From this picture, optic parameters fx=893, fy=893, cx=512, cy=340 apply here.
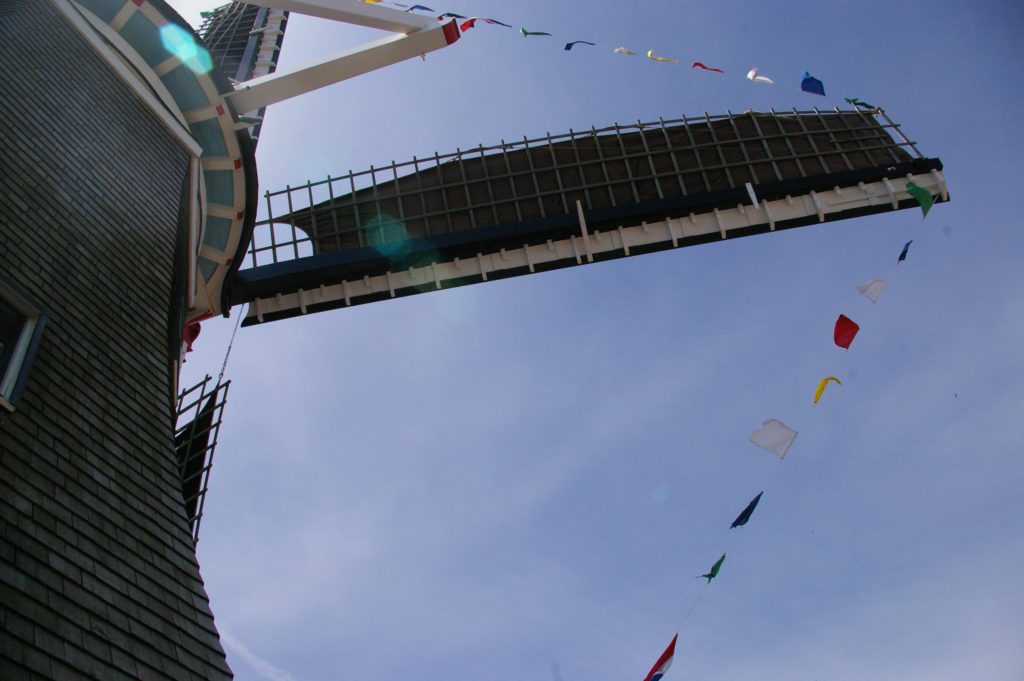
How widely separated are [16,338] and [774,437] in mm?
9046

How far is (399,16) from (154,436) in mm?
7824

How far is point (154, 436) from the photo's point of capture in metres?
8.48

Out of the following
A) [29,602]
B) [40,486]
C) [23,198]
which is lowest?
[29,602]

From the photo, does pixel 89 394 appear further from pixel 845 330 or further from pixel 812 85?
pixel 812 85

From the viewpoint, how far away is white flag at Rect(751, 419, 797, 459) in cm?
1195

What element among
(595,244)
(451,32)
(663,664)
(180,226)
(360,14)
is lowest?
(663,664)

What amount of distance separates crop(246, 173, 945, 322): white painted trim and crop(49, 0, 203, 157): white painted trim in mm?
4516

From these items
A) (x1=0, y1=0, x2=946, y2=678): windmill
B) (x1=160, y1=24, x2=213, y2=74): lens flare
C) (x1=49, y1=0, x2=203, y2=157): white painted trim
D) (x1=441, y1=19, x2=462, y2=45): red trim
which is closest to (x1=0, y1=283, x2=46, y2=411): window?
(x1=0, y1=0, x2=946, y2=678): windmill

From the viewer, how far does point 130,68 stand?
11.8 metres

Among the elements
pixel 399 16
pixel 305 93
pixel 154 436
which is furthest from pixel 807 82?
pixel 154 436

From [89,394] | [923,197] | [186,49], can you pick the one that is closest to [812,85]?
[923,197]

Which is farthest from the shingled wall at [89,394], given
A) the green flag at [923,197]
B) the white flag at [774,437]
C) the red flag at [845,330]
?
the green flag at [923,197]

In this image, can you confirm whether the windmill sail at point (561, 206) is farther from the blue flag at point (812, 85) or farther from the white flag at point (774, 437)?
the white flag at point (774, 437)

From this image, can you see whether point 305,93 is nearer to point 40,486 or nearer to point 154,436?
point 154,436
